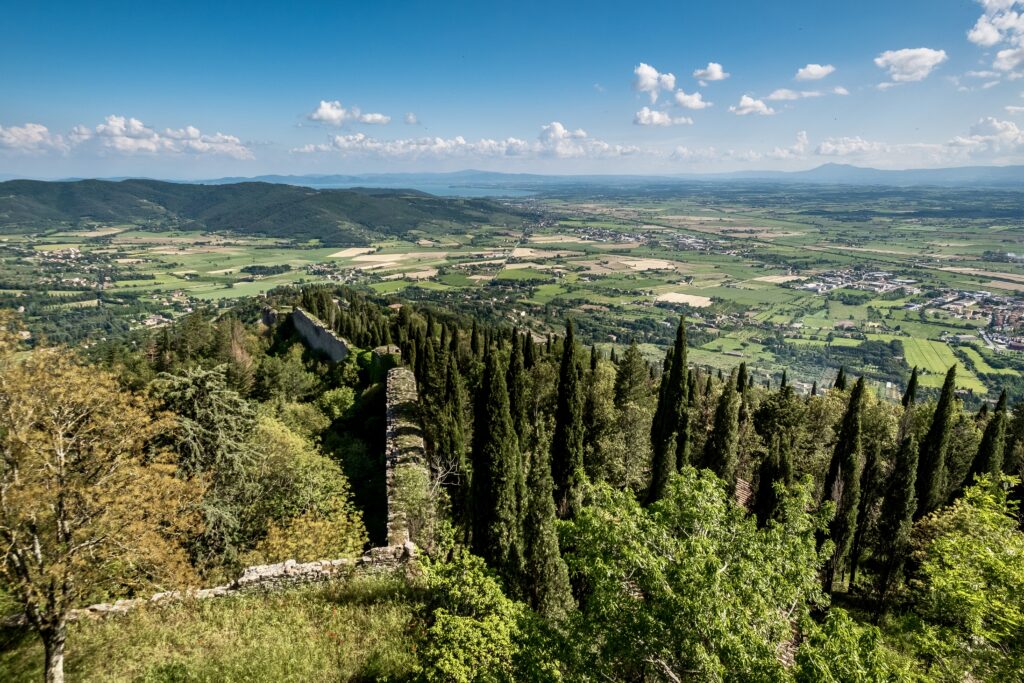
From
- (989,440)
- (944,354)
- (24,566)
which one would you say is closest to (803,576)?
(24,566)

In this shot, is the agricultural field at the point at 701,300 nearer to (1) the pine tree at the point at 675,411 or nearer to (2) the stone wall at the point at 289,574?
(1) the pine tree at the point at 675,411

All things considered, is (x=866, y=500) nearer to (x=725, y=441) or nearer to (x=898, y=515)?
(x=898, y=515)

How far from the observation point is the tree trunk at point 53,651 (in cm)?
1034

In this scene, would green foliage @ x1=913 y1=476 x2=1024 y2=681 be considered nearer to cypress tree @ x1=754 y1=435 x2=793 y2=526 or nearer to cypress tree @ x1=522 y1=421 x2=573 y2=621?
cypress tree @ x1=522 y1=421 x2=573 y2=621

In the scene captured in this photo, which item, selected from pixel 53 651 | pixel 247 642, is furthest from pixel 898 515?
pixel 53 651

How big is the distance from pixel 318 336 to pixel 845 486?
4951 centimetres

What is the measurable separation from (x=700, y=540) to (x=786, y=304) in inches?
6368

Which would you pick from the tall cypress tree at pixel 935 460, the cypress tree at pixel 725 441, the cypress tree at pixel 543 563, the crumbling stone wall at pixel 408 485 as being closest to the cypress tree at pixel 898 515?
the tall cypress tree at pixel 935 460

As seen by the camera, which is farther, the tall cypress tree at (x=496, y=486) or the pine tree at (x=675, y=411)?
the pine tree at (x=675, y=411)

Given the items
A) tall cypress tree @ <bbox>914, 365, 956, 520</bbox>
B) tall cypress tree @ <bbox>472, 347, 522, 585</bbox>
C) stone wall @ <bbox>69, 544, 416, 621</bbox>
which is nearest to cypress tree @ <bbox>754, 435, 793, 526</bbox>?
tall cypress tree @ <bbox>914, 365, 956, 520</bbox>

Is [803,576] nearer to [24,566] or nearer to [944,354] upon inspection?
[24,566]

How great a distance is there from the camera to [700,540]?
9.90m

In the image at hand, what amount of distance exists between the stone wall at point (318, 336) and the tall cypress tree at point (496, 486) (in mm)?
29043

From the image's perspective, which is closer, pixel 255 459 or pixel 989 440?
pixel 255 459
